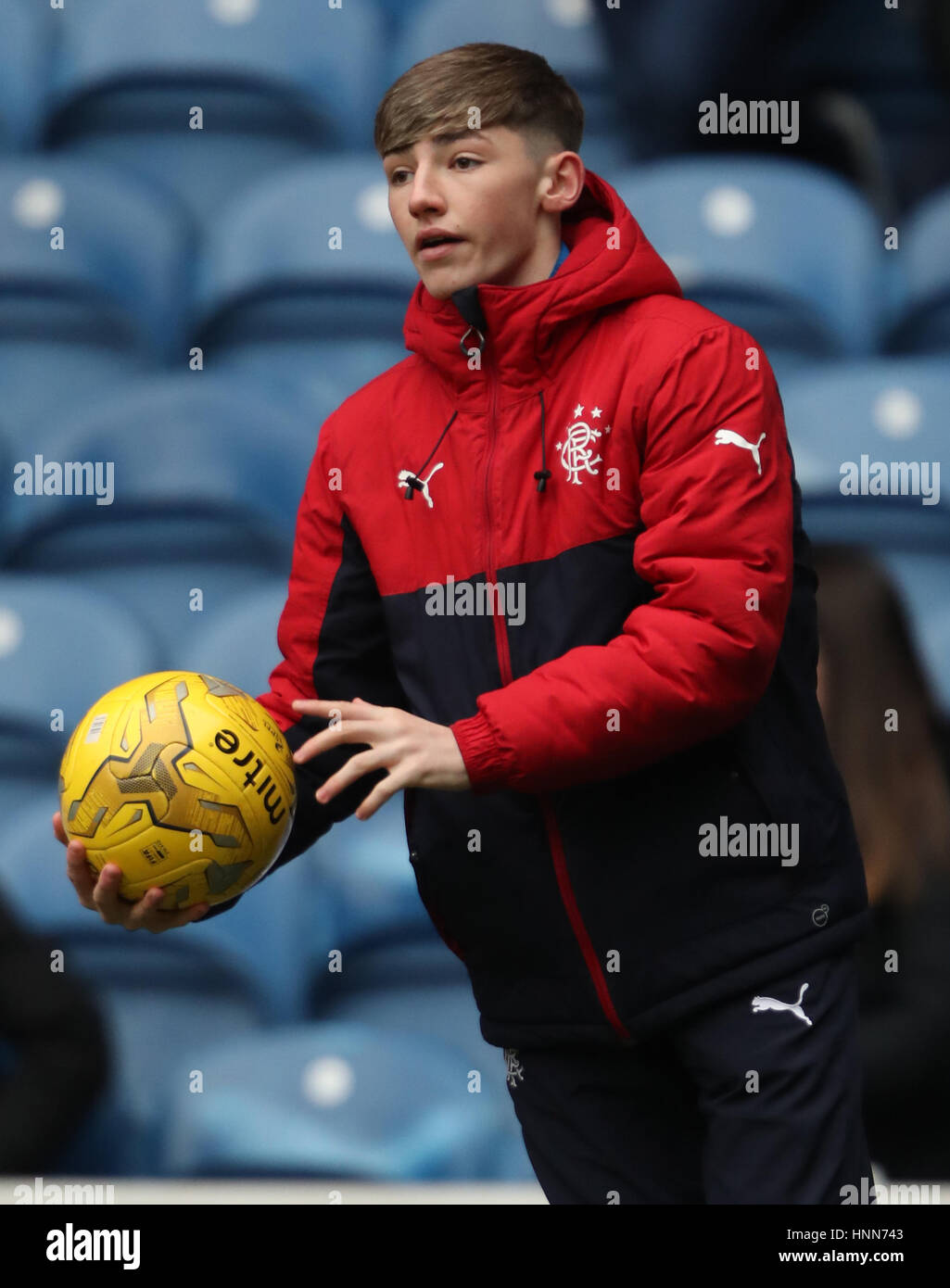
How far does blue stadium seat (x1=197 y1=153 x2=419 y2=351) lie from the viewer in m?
3.91

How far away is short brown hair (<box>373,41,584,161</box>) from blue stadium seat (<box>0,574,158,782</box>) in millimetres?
1708

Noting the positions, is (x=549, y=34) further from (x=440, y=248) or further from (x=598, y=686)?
(x=598, y=686)

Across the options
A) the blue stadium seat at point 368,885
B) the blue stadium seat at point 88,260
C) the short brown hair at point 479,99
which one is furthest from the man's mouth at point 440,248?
the blue stadium seat at point 88,260

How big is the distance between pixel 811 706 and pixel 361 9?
3.13 metres

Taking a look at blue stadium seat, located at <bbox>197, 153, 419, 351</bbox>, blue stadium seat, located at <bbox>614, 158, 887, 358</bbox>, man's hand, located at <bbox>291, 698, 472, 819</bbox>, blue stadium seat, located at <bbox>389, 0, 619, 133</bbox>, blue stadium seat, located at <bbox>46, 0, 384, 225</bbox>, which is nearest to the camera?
man's hand, located at <bbox>291, 698, 472, 819</bbox>

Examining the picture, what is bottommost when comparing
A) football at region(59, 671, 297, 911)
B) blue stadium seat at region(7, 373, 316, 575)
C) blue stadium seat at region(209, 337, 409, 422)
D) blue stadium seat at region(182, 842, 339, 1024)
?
blue stadium seat at region(182, 842, 339, 1024)

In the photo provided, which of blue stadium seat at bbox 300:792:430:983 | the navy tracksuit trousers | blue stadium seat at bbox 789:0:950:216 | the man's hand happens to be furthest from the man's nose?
blue stadium seat at bbox 789:0:950:216

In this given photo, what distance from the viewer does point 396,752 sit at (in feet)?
5.37

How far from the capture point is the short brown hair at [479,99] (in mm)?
1856

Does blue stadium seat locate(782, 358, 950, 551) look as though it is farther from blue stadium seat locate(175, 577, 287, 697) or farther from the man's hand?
the man's hand

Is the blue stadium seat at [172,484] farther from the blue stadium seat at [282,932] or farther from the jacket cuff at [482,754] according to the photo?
Answer: the jacket cuff at [482,754]

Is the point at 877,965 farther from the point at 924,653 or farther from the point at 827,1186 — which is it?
the point at 827,1186
